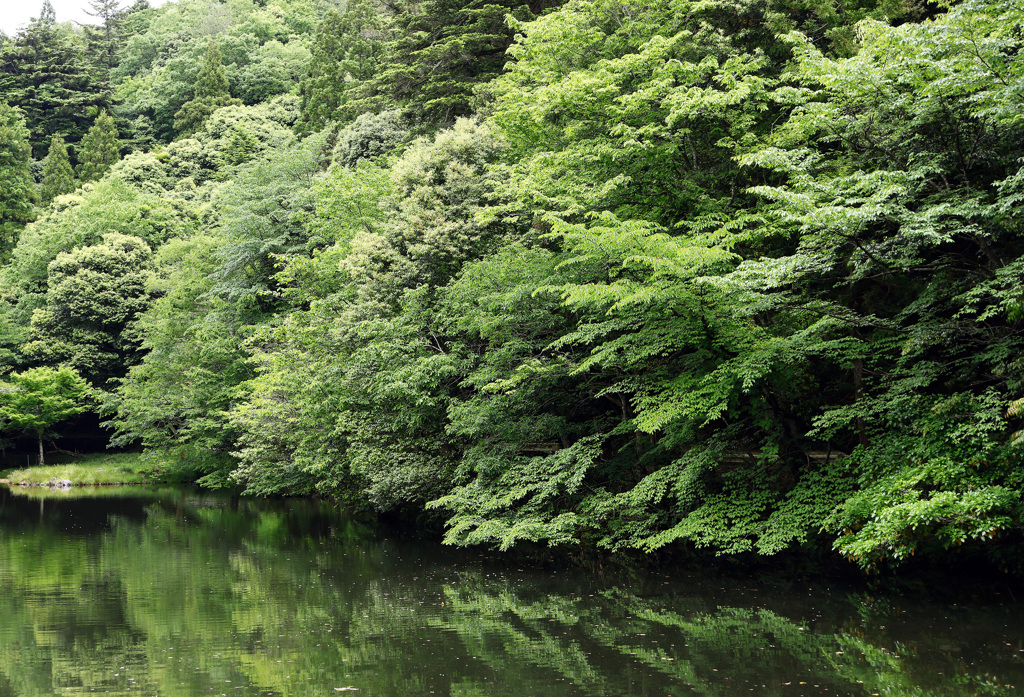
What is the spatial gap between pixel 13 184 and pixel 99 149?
6.17 m

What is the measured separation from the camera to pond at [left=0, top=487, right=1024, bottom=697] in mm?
8523

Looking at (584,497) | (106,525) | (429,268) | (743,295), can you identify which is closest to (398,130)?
(429,268)

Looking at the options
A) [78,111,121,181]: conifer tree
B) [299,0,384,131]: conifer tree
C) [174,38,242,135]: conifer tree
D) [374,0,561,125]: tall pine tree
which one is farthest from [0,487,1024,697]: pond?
[174,38,242,135]: conifer tree

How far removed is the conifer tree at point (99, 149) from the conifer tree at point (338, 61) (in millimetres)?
15688

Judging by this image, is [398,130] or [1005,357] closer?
[1005,357]

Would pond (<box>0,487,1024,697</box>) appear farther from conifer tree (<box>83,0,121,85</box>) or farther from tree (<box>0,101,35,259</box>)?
conifer tree (<box>83,0,121,85</box>)

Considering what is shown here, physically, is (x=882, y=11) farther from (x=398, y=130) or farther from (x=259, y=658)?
(x=398, y=130)

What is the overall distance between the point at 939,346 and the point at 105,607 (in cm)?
1356

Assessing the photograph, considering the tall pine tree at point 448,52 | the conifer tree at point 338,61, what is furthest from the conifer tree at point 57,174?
the tall pine tree at point 448,52

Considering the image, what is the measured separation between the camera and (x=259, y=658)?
973 centimetres

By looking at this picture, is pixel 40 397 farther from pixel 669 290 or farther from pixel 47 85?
pixel 669 290

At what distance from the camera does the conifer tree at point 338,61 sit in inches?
1614

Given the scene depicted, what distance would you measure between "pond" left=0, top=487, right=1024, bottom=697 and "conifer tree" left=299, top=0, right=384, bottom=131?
87.4ft

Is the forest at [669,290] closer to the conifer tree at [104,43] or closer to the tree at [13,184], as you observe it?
the tree at [13,184]
